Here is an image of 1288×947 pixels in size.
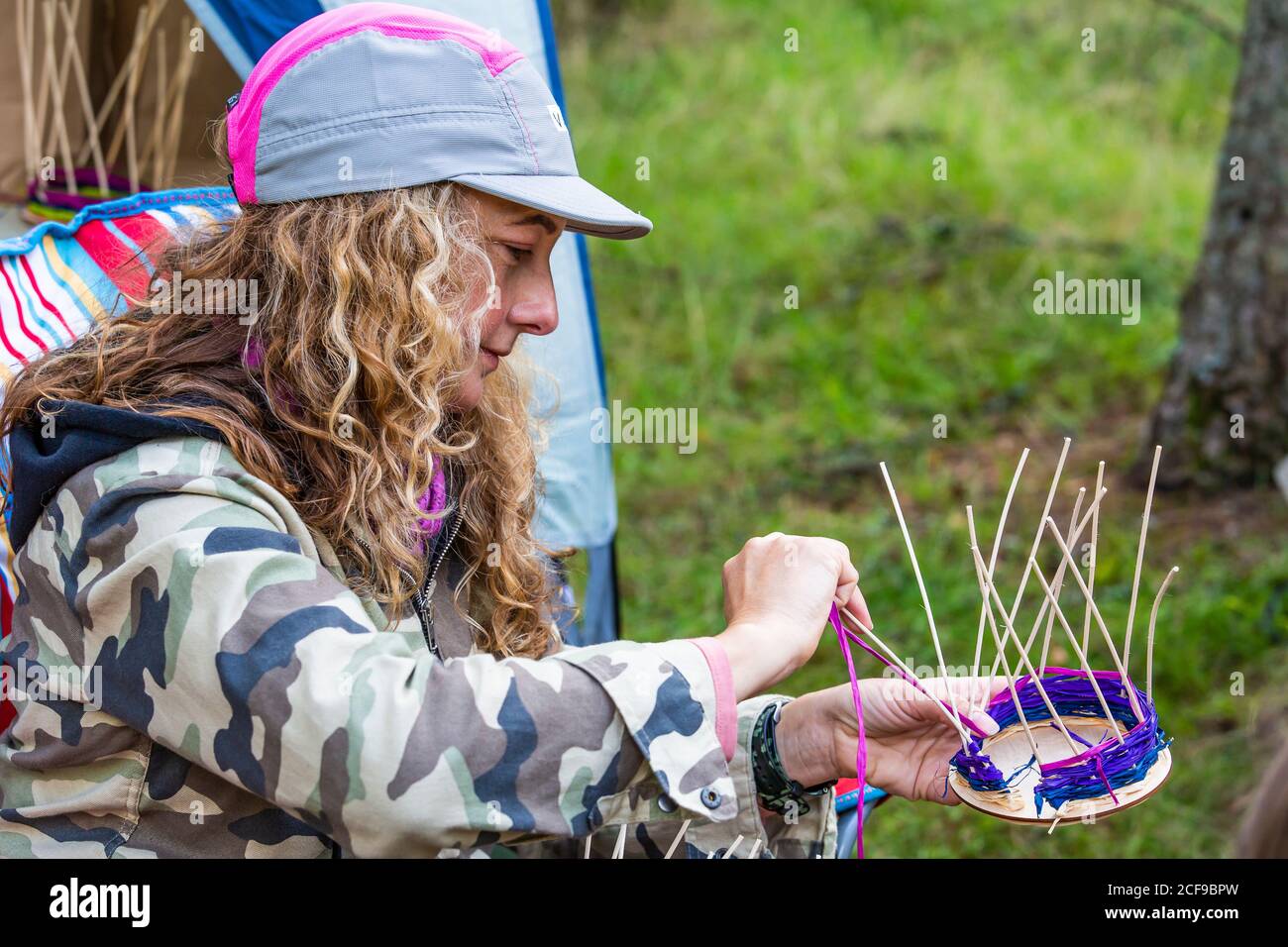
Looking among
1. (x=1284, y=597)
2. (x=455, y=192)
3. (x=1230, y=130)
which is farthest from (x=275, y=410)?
(x=1230, y=130)

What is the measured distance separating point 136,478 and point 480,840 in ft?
1.49

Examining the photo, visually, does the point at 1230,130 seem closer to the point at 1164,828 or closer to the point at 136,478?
the point at 1164,828

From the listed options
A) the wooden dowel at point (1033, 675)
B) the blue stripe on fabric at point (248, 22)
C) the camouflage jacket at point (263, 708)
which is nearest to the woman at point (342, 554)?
the camouflage jacket at point (263, 708)

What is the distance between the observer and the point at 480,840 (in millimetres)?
1246

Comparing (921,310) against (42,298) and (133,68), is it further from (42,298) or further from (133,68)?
(42,298)

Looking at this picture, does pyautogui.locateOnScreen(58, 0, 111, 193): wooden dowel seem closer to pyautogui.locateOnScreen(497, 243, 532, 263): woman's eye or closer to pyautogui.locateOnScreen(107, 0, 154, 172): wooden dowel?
pyautogui.locateOnScreen(107, 0, 154, 172): wooden dowel

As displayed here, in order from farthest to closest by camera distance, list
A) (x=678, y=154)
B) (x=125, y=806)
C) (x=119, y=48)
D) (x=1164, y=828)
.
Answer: (x=678, y=154) < (x=119, y=48) < (x=1164, y=828) < (x=125, y=806)

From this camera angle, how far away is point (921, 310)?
482cm

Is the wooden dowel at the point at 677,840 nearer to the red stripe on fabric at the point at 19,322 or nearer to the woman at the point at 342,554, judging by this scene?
the woman at the point at 342,554

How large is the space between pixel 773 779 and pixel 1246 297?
2595 millimetres

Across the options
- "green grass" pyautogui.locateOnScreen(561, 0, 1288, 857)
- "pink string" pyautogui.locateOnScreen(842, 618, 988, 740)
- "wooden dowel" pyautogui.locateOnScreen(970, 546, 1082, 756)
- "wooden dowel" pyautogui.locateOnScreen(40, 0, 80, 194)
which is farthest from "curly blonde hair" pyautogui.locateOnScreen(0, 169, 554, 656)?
"green grass" pyautogui.locateOnScreen(561, 0, 1288, 857)

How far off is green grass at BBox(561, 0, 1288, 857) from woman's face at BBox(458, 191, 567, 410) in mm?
1804

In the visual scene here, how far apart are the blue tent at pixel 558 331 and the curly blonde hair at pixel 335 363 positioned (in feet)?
3.18

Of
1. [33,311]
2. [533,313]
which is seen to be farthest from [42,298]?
[533,313]
